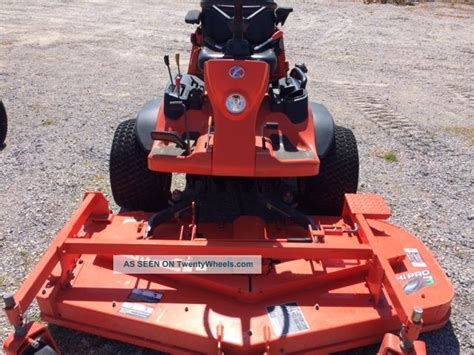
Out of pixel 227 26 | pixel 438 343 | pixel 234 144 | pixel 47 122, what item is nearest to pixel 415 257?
pixel 438 343

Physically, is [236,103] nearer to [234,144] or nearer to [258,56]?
[234,144]

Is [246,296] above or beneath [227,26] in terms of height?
beneath

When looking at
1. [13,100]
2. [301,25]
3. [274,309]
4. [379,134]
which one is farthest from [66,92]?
[301,25]

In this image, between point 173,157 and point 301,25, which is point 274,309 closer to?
point 173,157

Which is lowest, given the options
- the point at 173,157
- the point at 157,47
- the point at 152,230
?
the point at 157,47

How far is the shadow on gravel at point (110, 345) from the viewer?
2711mm

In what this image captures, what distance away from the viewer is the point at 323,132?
3311 mm

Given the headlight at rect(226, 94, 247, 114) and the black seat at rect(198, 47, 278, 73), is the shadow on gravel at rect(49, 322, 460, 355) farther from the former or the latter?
the black seat at rect(198, 47, 278, 73)

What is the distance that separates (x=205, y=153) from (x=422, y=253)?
1.49 m

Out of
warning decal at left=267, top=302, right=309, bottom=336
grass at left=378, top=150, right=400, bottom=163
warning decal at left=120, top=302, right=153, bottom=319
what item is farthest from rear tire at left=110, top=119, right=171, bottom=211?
grass at left=378, top=150, right=400, bottom=163

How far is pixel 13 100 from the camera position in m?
6.68

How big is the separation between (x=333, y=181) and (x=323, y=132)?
1.23 ft

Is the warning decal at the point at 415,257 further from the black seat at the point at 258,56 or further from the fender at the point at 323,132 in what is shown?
the black seat at the point at 258,56

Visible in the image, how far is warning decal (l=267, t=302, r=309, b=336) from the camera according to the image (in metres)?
2.46
